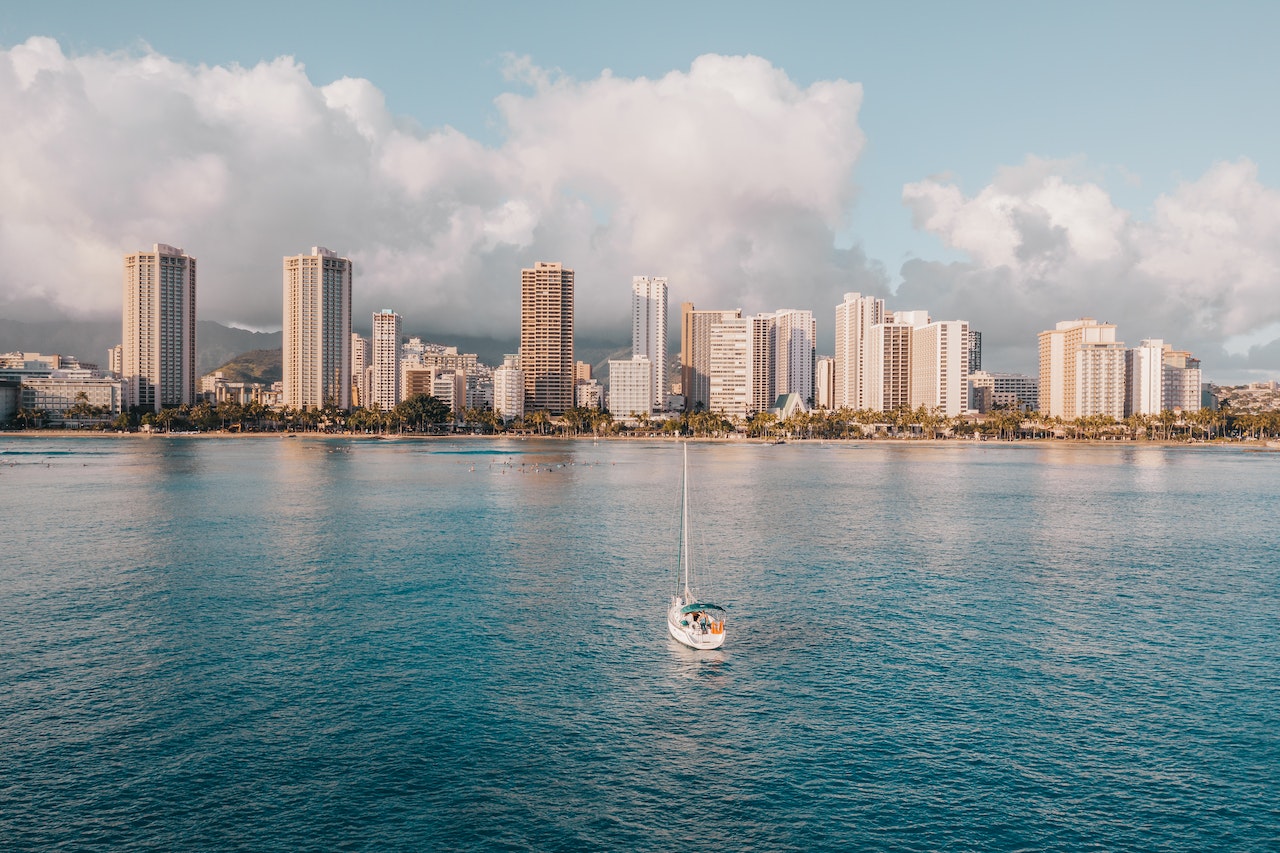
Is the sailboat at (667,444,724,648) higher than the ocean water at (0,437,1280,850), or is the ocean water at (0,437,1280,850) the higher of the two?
the sailboat at (667,444,724,648)

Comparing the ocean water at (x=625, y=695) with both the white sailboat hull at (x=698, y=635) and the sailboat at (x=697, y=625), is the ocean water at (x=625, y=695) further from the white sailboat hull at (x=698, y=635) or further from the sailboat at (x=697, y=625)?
the sailboat at (x=697, y=625)

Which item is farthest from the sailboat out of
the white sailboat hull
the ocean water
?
the ocean water

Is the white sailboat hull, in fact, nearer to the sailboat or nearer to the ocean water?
the sailboat

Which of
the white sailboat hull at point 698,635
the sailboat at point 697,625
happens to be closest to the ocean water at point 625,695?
the white sailboat hull at point 698,635

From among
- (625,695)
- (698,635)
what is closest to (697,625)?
(698,635)

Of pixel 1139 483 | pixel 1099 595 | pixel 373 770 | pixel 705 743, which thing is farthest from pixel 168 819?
pixel 1139 483

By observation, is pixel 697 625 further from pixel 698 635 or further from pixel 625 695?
pixel 625 695

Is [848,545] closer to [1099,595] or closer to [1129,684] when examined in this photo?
[1099,595]

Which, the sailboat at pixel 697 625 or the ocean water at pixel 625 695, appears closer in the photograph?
the ocean water at pixel 625 695
